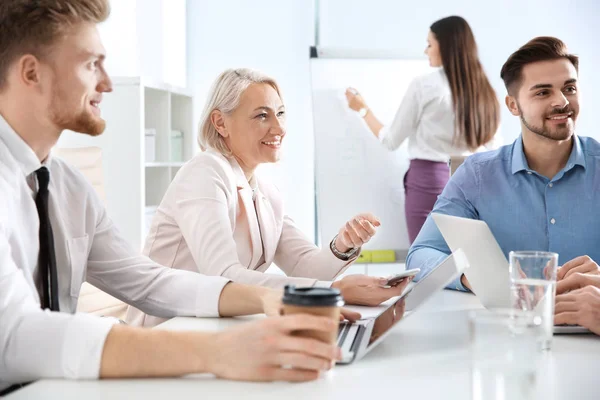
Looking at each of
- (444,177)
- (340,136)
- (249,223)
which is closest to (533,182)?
(249,223)

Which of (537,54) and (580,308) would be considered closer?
(580,308)

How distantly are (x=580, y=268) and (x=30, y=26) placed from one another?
1073mm

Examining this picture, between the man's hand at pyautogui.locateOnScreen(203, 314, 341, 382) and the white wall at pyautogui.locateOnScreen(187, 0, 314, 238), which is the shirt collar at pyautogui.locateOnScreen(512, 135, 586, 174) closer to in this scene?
the man's hand at pyautogui.locateOnScreen(203, 314, 341, 382)

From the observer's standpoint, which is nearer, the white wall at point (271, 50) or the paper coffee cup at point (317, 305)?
the paper coffee cup at point (317, 305)

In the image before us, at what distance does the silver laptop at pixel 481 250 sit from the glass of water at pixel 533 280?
0.13 meters

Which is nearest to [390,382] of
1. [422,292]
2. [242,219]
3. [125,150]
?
[422,292]

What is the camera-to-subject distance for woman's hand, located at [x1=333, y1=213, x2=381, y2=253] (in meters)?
1.73

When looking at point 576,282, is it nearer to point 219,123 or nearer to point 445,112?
point 219,123

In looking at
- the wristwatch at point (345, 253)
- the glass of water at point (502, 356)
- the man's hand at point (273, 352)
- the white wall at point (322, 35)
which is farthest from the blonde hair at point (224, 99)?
the white wall at point (322, 35)

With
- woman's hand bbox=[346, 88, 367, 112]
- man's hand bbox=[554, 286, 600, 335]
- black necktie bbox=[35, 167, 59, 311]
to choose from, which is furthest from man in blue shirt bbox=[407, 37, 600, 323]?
woman's hand bbox=[346, 88, 367, 112]

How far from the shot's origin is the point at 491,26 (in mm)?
5285

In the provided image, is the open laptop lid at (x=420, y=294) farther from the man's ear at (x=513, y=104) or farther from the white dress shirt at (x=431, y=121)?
the white dress shirt at (x=431, y=121)

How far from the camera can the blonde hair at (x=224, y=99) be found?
209 centimetres

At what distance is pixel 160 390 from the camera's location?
84 centimetres
